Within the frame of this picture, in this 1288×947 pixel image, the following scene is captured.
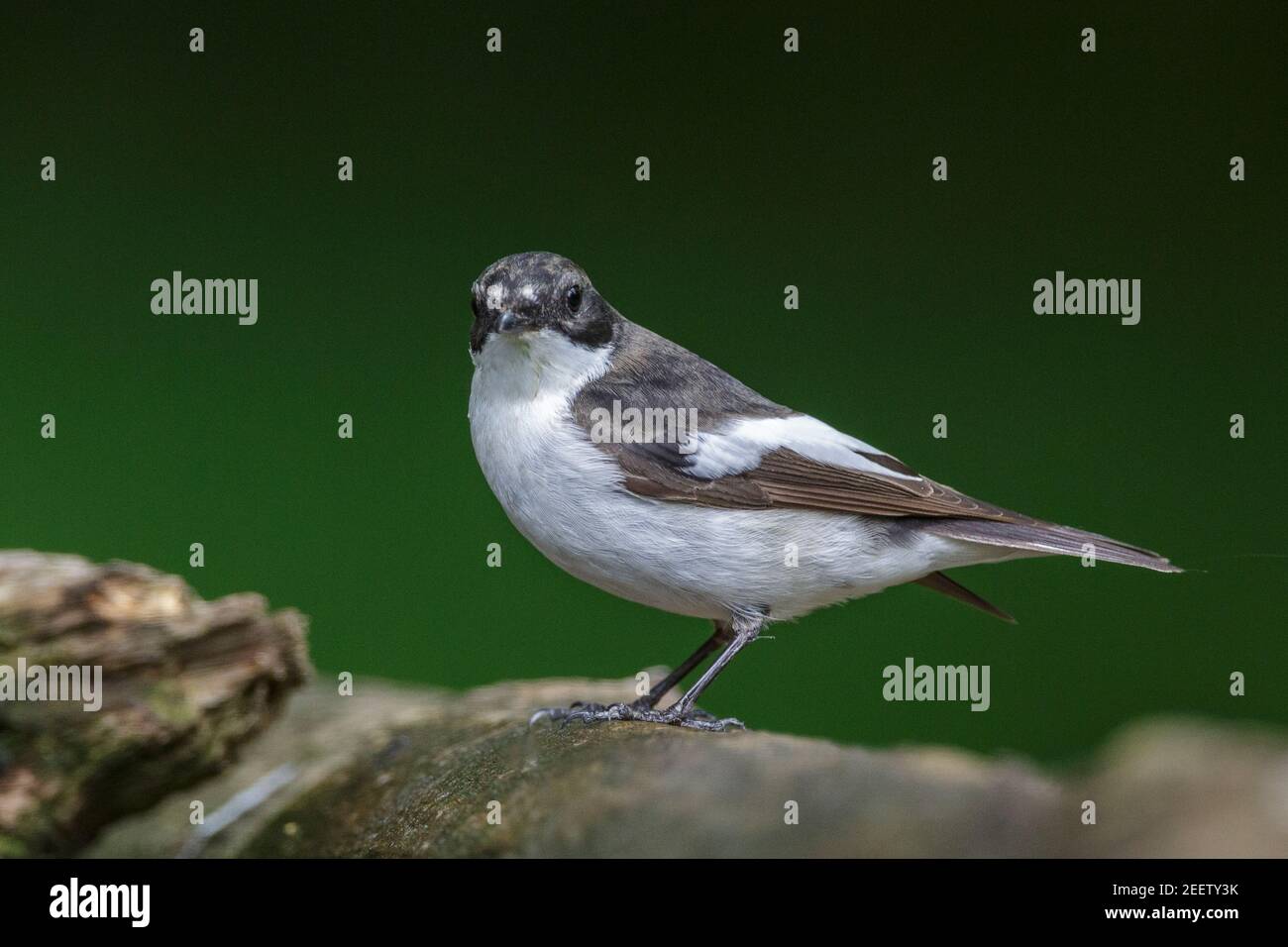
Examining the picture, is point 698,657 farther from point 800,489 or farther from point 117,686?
point 117,686

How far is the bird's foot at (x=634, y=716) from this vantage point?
2.49 meters

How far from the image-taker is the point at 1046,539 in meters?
2.57

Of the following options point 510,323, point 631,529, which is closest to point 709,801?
point 631,529

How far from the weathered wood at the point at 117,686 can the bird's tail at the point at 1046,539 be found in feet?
4.42

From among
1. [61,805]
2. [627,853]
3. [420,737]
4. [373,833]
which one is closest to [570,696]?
[420,737]

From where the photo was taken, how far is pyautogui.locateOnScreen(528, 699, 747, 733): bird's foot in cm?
249

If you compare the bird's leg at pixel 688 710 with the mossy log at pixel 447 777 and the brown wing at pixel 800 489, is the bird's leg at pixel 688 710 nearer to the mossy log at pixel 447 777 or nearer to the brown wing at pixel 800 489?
the mossy log at pixel 447 777

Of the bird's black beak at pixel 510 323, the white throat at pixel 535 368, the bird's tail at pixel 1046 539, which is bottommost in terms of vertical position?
the bird's tail at pixel 1046 539

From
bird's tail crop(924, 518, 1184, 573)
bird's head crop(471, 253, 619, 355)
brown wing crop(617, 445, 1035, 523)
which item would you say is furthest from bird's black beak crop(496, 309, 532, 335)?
bird's tail crop(924, 518, 1184, 573)

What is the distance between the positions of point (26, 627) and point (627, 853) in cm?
127

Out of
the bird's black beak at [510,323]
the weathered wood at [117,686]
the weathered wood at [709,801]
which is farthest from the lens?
the bird's black beak at [510,323]

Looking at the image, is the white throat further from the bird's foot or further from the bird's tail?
the bird's tail

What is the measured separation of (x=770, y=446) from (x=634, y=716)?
61 cm

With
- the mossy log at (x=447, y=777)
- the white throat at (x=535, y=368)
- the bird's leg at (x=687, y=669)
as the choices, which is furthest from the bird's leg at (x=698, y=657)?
the white throat at (x=535, y=368)
